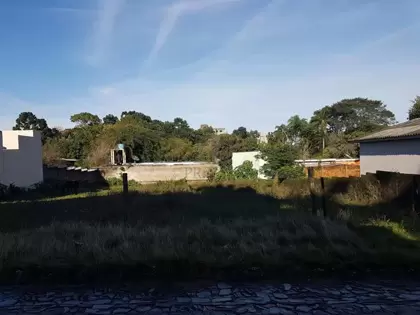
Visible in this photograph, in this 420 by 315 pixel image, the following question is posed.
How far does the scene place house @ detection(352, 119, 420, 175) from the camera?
18.5 metres

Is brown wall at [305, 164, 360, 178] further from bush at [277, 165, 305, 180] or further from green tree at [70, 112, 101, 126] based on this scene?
green tree at [70, 112, 101, 126]

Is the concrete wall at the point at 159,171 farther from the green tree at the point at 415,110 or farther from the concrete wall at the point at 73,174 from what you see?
the green tree at the point at 415,110

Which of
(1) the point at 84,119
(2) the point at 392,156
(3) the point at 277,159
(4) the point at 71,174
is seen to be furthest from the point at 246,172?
(1) the point at 84,119

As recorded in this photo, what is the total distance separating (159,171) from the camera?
112ft

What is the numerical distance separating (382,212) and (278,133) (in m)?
27.3

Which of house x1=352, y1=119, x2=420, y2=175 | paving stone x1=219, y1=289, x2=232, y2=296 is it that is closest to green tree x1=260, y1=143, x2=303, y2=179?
house x1=352, y1=119, x2=420, y2=175

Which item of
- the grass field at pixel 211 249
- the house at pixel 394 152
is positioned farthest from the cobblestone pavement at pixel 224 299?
the house at pixel 394 152

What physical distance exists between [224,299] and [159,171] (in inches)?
1169

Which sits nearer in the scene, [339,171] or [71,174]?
[339,171]

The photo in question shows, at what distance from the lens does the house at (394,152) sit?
1852 centimetres

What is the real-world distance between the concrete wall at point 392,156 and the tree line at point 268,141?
19.1ft

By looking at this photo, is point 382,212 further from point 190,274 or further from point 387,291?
point 190,274

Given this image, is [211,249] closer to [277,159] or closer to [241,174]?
[277,159]

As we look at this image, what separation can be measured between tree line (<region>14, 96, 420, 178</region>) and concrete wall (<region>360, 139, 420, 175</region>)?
229 inches
